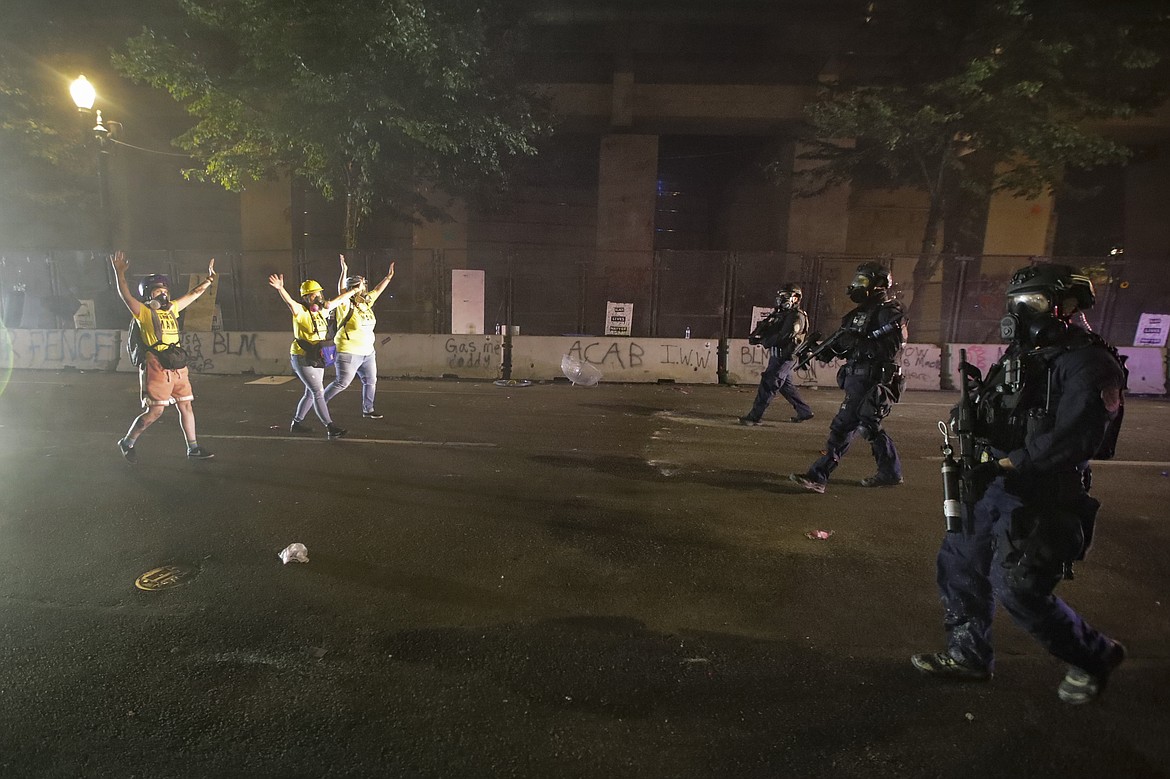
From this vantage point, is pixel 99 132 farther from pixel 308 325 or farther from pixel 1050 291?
pixel 1050 291

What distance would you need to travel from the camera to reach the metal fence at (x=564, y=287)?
14.7 meters

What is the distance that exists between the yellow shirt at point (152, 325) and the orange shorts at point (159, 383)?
18 centimetres

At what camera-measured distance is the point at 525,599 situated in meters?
3.77

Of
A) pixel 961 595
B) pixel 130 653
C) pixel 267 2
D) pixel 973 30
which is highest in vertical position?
pixel 973 30

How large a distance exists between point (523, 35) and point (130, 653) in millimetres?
15758

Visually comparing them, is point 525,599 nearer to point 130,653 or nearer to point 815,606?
point 815,606

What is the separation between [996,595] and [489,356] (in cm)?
1120

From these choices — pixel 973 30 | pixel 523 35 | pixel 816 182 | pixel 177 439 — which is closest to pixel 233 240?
pixel 523 35

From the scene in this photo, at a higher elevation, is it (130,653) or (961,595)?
(961,595)

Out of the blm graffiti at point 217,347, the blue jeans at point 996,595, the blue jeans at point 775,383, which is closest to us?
the blue jeans at point 996,595

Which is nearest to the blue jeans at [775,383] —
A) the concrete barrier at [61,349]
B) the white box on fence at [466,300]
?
the white box on fence at [466,300]

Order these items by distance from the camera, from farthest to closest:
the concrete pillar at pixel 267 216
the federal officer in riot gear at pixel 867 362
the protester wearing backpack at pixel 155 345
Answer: the concrete pillar at pixel 267 216 < the protester wearing backpack at pixel 155 345 < the federal officer in riot gear at pixel 867 362

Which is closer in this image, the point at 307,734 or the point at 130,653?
the point at 307,734

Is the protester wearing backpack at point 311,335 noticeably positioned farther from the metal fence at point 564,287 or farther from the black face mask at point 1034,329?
the metal fence at point 564,287
